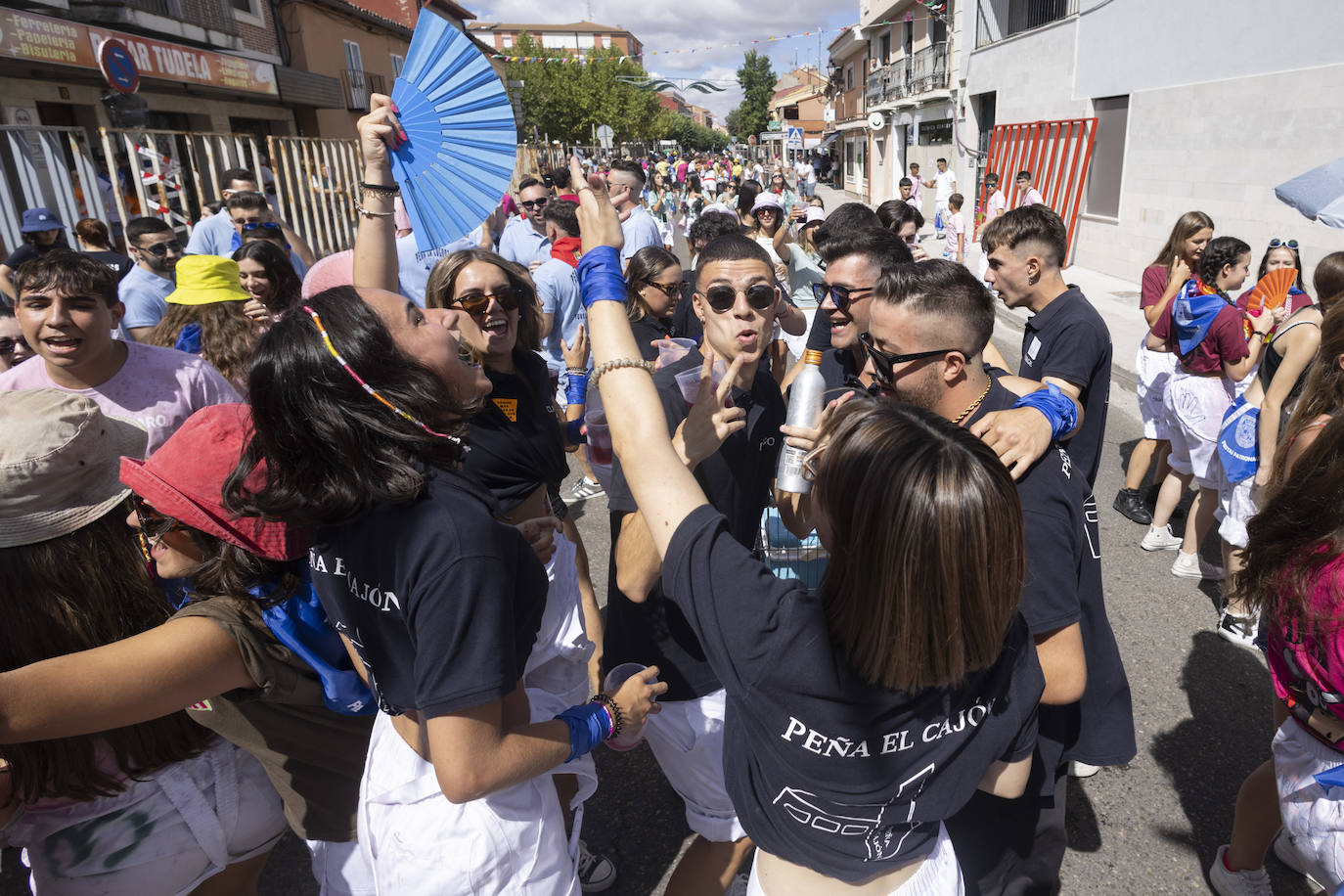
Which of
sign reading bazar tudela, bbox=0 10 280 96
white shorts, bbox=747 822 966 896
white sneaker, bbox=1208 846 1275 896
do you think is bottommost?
white sneaker, bbox=1208 846 1275 896

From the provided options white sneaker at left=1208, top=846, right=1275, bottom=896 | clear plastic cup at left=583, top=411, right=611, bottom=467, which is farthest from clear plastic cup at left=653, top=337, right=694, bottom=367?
white sneaker at left=1208, top=846, right=1275, bottom=896

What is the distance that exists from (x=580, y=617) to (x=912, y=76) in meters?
32.4

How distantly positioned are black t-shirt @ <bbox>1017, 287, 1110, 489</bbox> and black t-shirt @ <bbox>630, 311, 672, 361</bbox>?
191 cm

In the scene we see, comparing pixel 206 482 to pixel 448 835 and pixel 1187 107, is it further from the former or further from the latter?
pixel 1187 107

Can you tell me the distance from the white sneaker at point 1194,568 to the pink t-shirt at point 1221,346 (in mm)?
1090

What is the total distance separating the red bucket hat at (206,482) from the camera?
1.48 m

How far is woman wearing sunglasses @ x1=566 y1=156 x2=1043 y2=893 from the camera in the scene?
1127 millimetres

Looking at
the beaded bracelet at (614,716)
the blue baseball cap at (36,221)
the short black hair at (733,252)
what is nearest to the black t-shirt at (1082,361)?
the short black hair at (733,252)

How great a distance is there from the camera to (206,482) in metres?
1.52

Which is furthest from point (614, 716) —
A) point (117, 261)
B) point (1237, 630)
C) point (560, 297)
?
point (117, 261)

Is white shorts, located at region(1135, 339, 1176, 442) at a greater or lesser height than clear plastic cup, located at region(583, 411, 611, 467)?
lesser

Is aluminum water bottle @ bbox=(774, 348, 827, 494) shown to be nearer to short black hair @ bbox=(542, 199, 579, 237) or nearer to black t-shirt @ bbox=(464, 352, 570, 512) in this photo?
black t-shirt @ bbox=(464, 352, 570, 512)

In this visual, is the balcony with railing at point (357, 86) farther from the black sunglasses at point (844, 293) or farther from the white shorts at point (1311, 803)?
the white shorts at point (1311, 803)

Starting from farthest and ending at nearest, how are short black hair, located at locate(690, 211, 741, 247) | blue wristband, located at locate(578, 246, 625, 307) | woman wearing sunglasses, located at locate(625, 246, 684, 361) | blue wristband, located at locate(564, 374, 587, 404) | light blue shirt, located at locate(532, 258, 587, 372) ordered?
short black hair, located at locate(690, 211, 741, 247) < light blue shirt, located at locate(532, 258, 587, 372) < woman wearing sunglasses, located at locate(625, 246, 684, 361) < blue wristband, located at locate(564, 374, 587, 404) < blue wristband, located at locate(578, 246, 625, 307)
